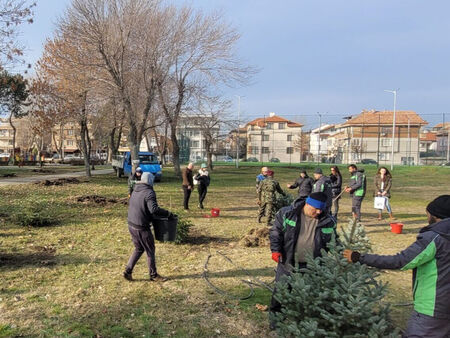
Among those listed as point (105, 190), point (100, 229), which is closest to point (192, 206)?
point (100, 229)

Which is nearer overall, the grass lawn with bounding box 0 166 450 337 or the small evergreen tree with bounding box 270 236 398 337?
the small evergreen tree with bounding box 270 236 398 337

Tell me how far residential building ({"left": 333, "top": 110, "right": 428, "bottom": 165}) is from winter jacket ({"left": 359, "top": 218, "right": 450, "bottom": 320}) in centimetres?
4253

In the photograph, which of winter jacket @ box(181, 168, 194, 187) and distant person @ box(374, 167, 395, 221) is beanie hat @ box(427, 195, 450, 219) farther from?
winter jacket @ box(181, 168, 194, 187)

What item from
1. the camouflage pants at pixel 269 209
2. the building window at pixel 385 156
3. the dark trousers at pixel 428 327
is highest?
the building window at pixel 385 156

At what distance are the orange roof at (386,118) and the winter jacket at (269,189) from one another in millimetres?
40526

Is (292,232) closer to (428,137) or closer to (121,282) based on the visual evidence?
(121,282)

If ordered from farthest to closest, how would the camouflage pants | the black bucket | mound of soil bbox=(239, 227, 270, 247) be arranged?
the camouflage pants → mound of soil bbox=(239, 227, 270, 247) → the black bucket

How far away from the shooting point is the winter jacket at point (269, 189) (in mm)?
8766

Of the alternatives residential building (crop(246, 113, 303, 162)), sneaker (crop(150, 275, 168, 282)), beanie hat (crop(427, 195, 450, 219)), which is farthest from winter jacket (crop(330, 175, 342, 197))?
Result: residential building (crop(246, 113, 303, 162))

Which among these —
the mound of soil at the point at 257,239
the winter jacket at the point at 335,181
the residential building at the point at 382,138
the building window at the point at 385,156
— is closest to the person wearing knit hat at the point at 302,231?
the mound of soil at the point at 257,239

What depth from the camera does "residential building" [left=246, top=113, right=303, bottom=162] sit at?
4928 centimetres

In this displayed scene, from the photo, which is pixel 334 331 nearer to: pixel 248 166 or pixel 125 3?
pixel 125 3

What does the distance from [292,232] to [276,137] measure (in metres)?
47.2

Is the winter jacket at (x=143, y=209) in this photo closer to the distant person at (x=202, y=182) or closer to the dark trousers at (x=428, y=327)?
the dark trousers at (x=428, y=327)
